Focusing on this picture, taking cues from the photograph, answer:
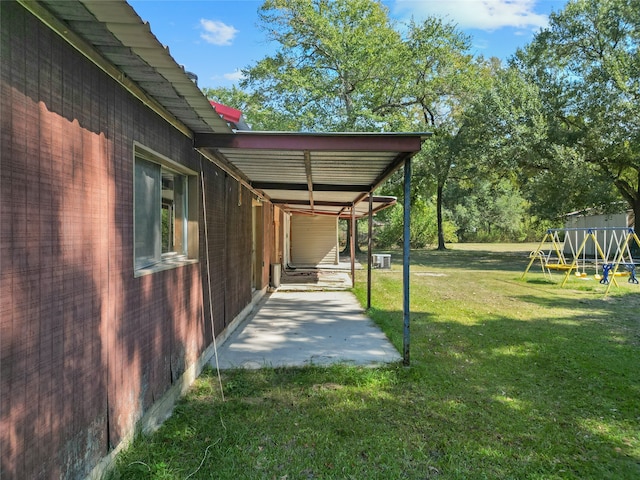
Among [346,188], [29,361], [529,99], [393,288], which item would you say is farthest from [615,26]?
[29,361]

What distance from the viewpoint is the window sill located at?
3.15 meters

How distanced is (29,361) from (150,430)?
1.64m

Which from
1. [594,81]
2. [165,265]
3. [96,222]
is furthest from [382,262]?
[96,222]

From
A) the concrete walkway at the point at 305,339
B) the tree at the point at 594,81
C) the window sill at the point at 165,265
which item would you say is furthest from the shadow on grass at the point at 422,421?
the tree at the point at 594,81

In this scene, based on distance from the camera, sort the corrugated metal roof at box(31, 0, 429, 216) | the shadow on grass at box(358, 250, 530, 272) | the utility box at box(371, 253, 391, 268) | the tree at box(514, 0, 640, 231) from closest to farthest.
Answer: the corrugated metal roof at box(31, 0, 429, 216) → the tree at box(514, 0, 640, 231) → the utility box at box(371, 253, 391, 268) → the shadow on grass at box(358, 250, 530, 272)

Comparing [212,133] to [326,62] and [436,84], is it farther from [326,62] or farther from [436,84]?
[436,84]

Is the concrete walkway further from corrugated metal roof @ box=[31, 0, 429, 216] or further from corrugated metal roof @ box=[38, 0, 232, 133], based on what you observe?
corrugated metal roof @ box=[38, 0, 232, 133]

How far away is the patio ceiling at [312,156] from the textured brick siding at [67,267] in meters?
1.06

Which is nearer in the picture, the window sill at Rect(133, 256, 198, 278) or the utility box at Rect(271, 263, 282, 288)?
the window sill at Rect(133, 256, 198, 278)

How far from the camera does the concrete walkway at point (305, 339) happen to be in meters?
5.06

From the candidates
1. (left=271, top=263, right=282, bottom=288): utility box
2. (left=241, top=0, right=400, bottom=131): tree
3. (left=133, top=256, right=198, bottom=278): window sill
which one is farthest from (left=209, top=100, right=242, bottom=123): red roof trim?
(left=241, top=0, right=400, bottom=131): tree

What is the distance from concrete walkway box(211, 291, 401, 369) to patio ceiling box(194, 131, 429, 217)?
2306 millimetres

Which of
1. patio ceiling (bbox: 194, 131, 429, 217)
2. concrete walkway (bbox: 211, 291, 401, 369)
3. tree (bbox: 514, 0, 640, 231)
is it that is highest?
tree (bbox: 514, 0, 640, 231)

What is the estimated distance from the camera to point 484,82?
924 inches
